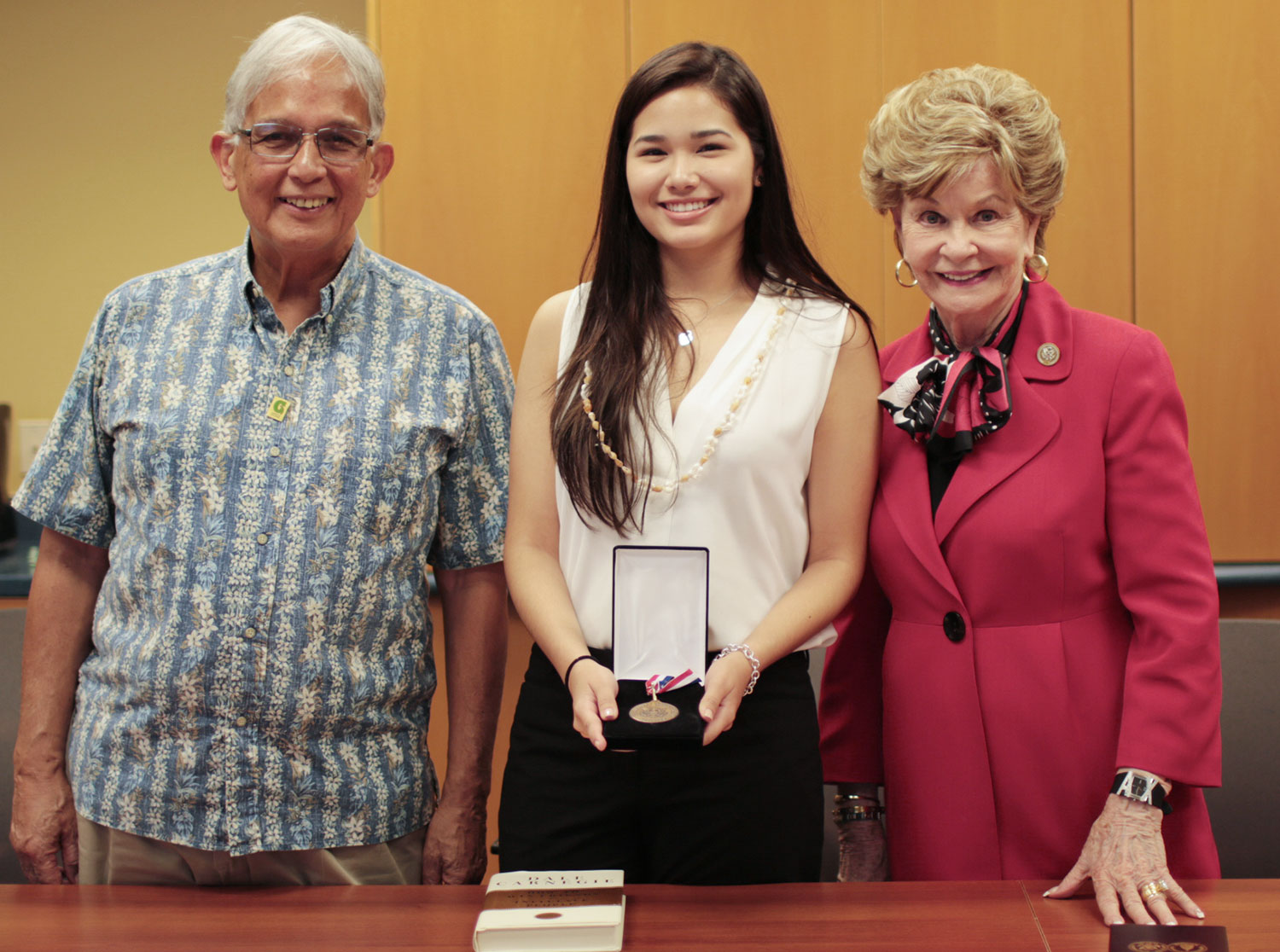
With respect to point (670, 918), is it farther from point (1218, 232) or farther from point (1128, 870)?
point (1218, 232)

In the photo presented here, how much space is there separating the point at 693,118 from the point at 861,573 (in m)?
0.67

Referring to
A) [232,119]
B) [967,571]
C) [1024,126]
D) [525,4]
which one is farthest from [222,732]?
[525,4]

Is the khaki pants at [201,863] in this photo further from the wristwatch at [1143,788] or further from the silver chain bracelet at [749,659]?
the wristwatch at [1143,788]

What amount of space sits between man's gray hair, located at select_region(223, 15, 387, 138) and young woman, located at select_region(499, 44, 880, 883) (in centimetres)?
45

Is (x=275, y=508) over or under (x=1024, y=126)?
under

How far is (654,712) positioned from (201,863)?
819mm

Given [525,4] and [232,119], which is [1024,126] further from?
[525,4]

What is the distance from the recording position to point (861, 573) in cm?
168

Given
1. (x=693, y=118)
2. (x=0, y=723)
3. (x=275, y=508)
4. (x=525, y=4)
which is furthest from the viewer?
(x=525, y=4)

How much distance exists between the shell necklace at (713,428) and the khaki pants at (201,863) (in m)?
0.73

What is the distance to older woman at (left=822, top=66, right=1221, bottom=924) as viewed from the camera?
1573 millimetres

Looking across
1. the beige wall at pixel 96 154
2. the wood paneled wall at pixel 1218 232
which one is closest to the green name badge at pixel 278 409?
the wood paneled wall at pixel 1218 232

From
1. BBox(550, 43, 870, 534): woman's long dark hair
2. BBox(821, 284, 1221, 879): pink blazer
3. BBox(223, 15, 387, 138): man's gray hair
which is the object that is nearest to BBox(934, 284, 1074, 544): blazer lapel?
BBox(821, 284, 1221, 879): pink blazer

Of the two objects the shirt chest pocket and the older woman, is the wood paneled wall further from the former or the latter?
the shirt chest pocket
